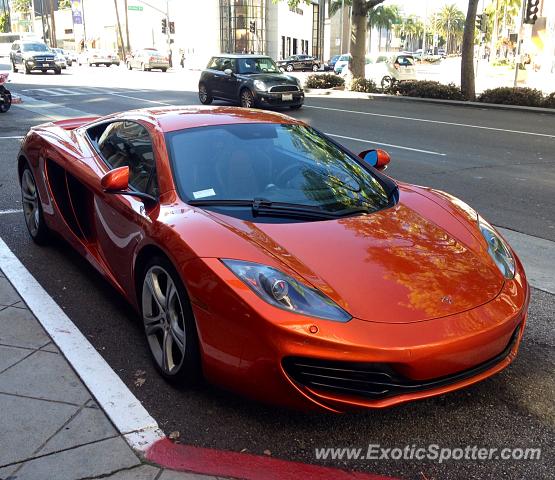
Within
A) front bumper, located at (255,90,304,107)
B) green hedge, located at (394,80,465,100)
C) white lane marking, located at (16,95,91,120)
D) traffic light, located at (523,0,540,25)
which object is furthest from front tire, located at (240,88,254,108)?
traffic light, located at (523,0,540,25)

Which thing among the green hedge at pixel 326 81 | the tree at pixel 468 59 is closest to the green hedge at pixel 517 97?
the tree at pixel 468 59

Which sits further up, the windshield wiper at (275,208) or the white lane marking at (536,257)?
the windshield wiper at (275,208)

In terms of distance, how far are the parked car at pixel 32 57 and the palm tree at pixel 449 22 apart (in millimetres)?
99570

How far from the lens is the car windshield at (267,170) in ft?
11.3

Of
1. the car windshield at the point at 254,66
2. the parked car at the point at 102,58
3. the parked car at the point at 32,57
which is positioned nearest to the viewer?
the car windshield at the point at 254,66

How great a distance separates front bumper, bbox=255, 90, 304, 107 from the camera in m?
17.6

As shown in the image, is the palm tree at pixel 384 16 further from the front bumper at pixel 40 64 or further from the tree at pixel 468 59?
the tree at pixel 468 59

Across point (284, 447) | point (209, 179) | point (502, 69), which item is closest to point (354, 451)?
point (284, 447)

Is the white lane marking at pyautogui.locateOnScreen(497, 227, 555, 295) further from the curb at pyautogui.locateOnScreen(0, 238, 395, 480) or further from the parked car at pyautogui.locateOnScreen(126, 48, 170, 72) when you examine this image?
the parked car at pyautogui.locateOnScreen(126, 48, 170, 72)

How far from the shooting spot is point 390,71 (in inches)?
1043

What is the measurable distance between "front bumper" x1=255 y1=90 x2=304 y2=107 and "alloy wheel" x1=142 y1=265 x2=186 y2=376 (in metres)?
15.0

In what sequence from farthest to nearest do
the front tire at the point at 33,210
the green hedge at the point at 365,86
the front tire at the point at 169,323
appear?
the green hedge at the point at 365,86, the front tire at the point at 33,210, the front tire at the point at 169,323

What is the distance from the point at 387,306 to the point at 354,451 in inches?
25.4

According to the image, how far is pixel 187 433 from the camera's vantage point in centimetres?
274
